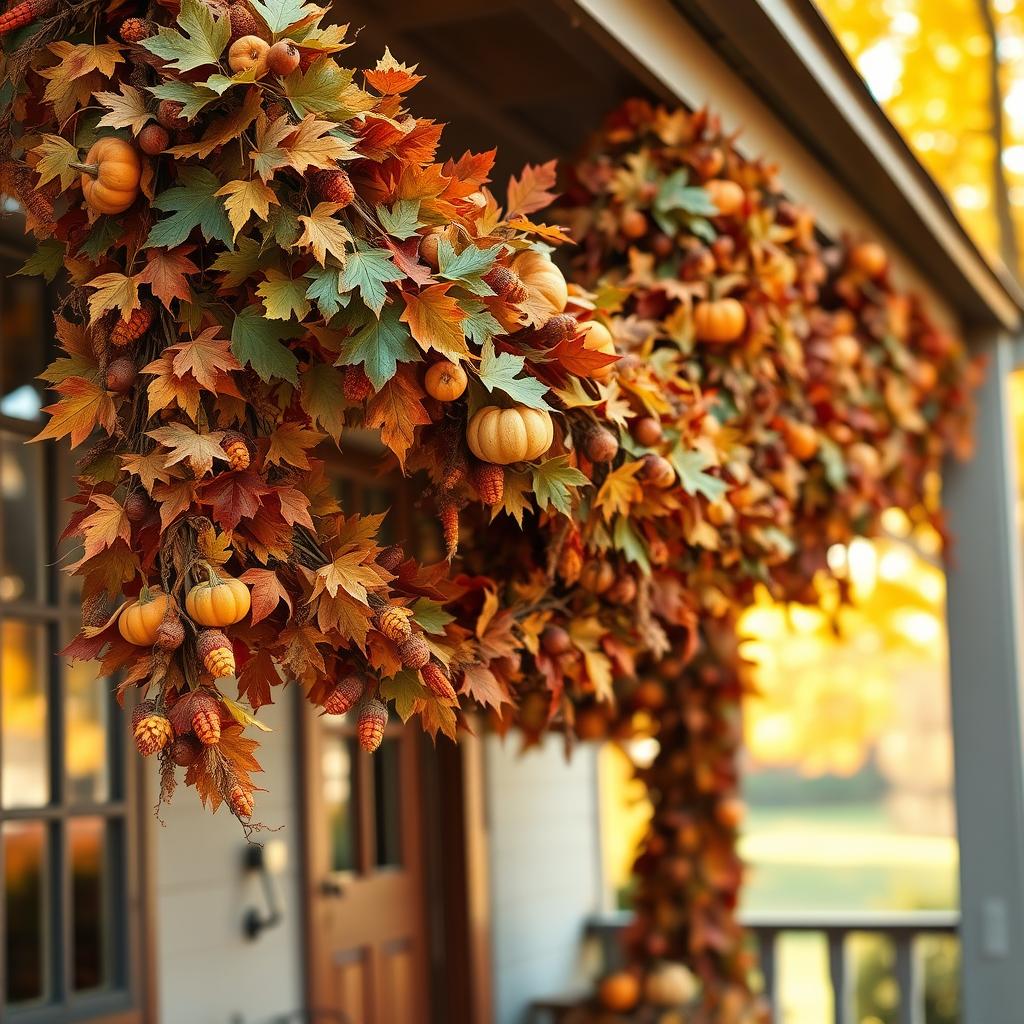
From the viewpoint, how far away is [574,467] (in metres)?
1.96

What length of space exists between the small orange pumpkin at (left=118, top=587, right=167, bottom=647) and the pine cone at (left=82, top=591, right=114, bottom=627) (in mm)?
91

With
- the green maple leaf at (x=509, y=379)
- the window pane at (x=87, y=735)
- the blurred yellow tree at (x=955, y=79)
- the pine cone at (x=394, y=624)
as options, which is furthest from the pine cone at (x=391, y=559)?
the blurred yellow tree at (x=955, y=79)

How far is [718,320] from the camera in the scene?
2658mm

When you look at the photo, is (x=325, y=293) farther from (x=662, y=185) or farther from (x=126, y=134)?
(x=662, y=185)

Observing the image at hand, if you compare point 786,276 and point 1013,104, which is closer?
point 786,276

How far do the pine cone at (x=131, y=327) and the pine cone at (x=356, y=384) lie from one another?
0.25m

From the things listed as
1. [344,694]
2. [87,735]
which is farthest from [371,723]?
[87,735]

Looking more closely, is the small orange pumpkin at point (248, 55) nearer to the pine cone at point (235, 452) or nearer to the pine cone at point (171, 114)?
the pine cone at point (171, 114)

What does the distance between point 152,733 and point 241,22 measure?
83cm

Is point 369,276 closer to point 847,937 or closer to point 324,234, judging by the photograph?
point 324,234

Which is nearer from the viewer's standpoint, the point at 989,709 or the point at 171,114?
the point at 171,114

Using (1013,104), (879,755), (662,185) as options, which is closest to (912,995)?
(662,185)

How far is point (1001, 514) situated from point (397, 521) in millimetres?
1889

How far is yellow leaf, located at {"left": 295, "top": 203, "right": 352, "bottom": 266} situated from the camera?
163 centimetres
